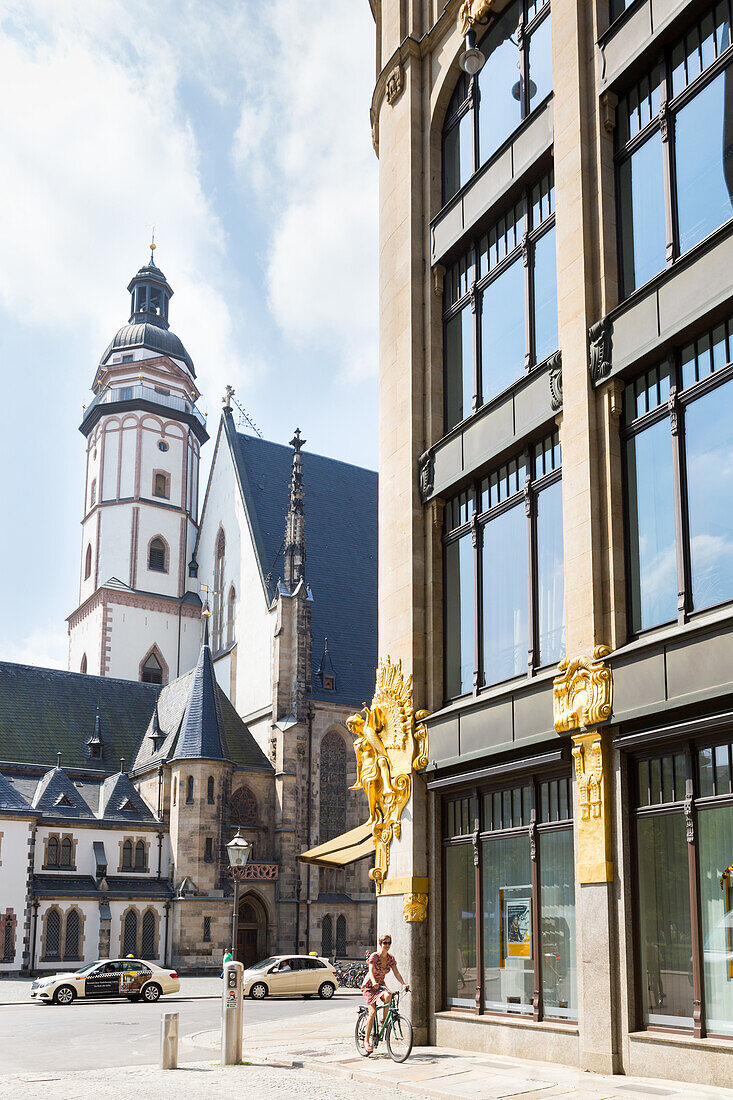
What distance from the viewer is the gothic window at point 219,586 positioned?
62.7 metres

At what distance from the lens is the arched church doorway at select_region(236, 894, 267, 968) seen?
50.6 meters

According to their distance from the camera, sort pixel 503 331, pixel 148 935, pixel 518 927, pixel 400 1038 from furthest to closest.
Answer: pixel 148 935 < pixel 503 331 < pixel 518 927 < pixel 400 1038

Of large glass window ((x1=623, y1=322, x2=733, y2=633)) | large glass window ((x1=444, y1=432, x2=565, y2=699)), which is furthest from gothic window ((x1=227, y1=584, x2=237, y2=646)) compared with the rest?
large glass window ((x1=623, y1=322, x2=733, y2=633))

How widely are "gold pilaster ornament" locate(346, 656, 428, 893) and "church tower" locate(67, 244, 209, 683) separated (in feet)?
146

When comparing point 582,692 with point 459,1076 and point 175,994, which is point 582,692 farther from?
point 175,994

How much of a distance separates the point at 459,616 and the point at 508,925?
183 inches

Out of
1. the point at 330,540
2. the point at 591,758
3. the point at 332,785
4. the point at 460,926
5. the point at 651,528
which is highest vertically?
the point at 330,540

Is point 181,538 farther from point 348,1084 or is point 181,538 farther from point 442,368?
point 348,1084

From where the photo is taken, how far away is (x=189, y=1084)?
45.1 feet

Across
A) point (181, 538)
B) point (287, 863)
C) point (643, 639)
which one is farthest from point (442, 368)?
point (181, 538)

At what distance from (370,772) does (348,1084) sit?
19.8 ft

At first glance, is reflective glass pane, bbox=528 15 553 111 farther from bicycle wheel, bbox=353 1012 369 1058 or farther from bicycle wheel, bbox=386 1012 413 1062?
bicycle wheel, bbox=353 1012 369 1058

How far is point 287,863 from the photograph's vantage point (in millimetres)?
51188

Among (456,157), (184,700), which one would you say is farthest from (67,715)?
(456,157)
